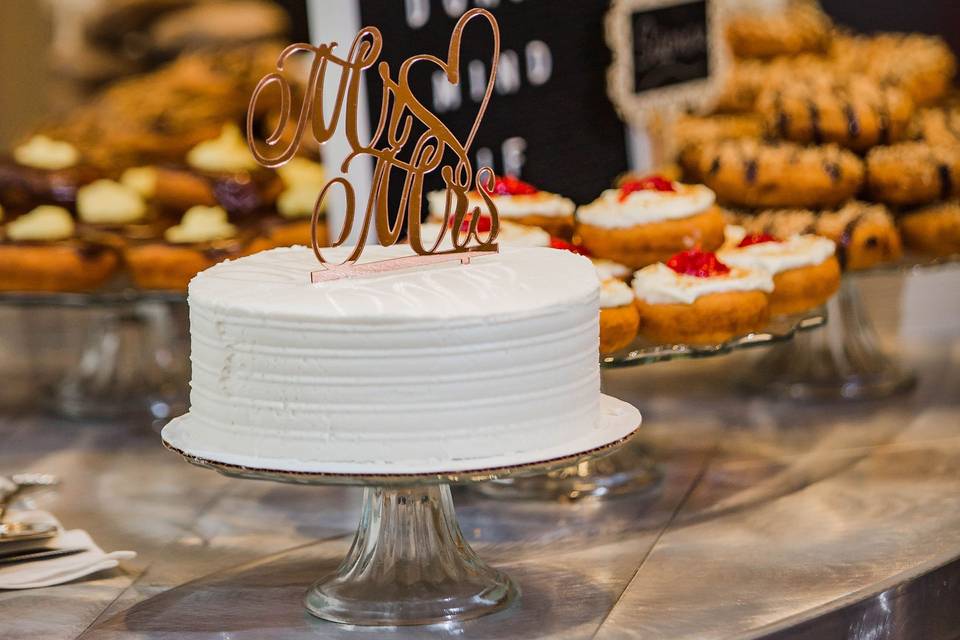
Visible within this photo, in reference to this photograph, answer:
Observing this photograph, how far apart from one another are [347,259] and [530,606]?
69 cm

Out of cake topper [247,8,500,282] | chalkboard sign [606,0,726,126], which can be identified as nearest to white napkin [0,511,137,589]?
cake topper [247,8,500,282]

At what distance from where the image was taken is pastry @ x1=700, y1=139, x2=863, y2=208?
3959mm

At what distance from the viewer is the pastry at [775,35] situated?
16.2 feet

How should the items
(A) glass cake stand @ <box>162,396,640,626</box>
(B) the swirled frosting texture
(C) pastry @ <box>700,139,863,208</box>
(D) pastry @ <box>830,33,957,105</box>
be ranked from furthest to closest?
(D) pastry @ <box>830,33,957,105</box>
(C) pastry @ <box>700,139,863,208</box>
(A) glass cake stand @ <box>162,396,640,626</box>
(B) the swirled frosting texture

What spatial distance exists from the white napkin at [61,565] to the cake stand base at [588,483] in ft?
2.84

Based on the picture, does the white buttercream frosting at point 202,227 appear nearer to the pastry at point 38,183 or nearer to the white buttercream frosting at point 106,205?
the white buttercream frosting at point 106,205

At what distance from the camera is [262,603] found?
2830 mm

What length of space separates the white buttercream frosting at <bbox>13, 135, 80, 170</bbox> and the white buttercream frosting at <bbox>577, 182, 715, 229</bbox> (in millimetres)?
1730

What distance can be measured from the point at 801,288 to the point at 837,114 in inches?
30.3

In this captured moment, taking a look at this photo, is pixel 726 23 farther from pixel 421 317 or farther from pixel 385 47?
pixel 421 317

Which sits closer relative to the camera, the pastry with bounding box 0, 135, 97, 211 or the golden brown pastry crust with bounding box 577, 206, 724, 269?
the golden brown pastry crust with bounding box 577, 206, 724, 269

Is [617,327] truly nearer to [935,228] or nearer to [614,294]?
[614,294]

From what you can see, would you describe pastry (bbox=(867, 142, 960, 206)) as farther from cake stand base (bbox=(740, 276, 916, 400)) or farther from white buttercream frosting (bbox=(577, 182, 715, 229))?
white buttercream frosting (bbox=(577, 182, 715, 229))

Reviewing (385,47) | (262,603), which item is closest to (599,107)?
(385,47)
